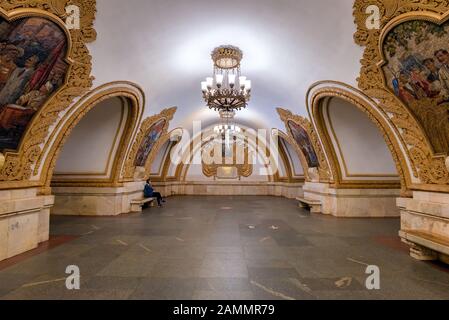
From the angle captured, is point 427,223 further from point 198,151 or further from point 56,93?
point 198,151

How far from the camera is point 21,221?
414 cm

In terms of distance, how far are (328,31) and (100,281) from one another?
537 centimetres

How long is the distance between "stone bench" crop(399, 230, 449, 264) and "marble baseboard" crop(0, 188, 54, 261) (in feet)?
21.1

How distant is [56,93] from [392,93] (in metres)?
5.97

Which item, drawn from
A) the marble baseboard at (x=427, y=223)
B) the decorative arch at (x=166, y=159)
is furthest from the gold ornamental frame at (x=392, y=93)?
the decorative arch at (x=166, y=159)

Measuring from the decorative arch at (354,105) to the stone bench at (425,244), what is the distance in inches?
48.8

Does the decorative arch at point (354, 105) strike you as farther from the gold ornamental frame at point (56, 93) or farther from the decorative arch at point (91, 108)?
the gold ornamental frame at point (56, 93)

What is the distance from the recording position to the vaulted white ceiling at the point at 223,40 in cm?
407

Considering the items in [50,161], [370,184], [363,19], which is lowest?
[370,184]

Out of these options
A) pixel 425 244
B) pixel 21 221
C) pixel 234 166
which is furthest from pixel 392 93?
pixel 234 166

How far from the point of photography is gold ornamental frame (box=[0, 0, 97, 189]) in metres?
3.37

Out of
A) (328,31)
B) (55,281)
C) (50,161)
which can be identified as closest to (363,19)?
(328,31)

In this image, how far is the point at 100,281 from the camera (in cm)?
290

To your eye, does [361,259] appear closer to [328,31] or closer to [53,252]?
[328,31]
